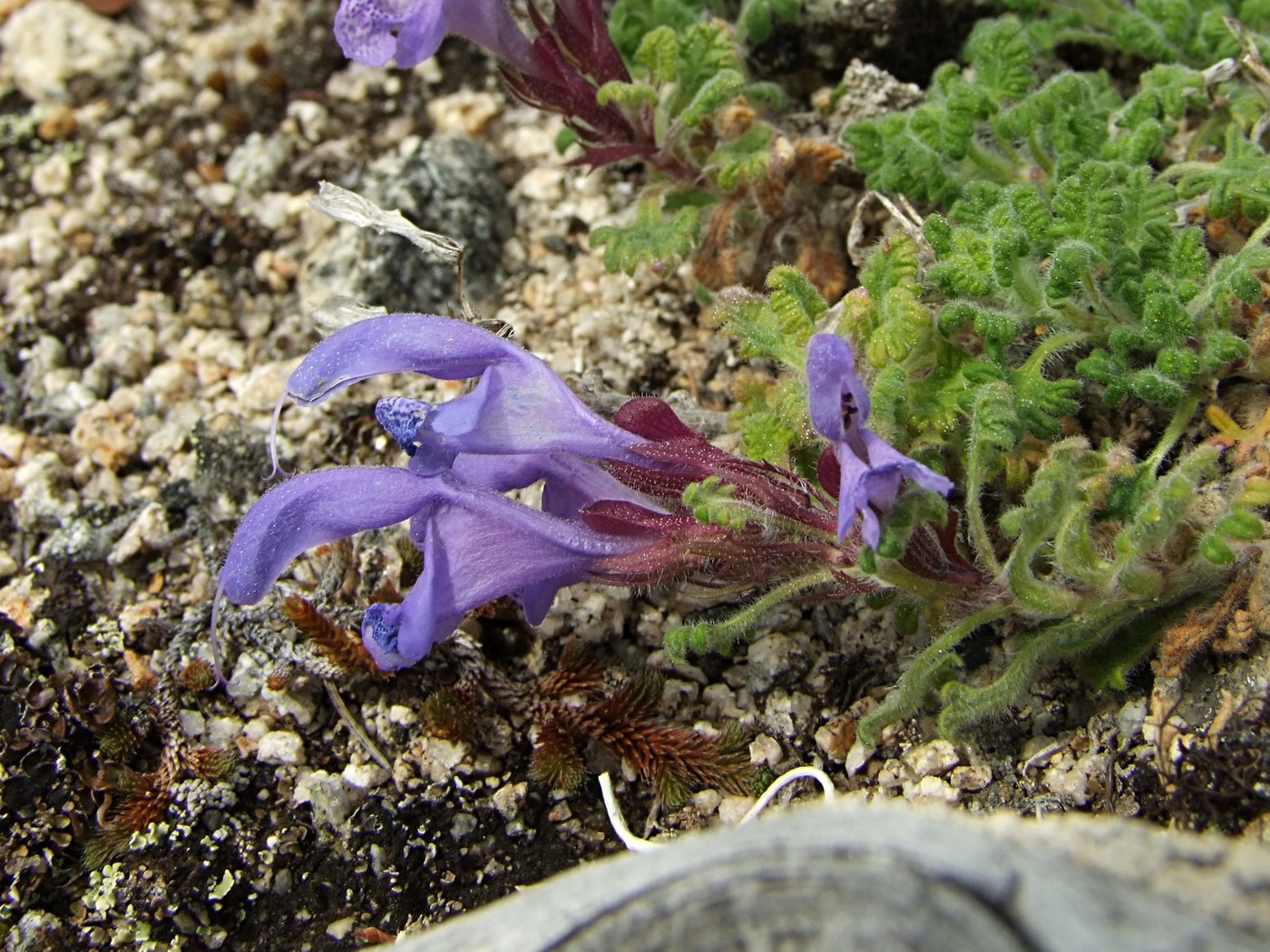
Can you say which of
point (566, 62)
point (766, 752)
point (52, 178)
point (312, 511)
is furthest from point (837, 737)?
point (52, 178)

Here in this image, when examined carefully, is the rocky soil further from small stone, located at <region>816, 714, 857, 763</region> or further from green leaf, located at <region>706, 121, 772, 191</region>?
green leaf, located at <region>706, 121, 772, 191</region>

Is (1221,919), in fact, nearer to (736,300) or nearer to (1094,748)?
(1094,748)

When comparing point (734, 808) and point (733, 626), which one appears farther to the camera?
point (734, 808)

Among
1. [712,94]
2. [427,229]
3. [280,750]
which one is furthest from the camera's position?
[427,229]

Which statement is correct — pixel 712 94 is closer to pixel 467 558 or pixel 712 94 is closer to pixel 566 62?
pixel 566 62

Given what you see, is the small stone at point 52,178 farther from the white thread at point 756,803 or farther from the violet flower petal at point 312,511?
the white thread at point 756,803

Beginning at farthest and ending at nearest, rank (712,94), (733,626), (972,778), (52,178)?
(52,178) < (712,94) < (972,778) < (733,626)
